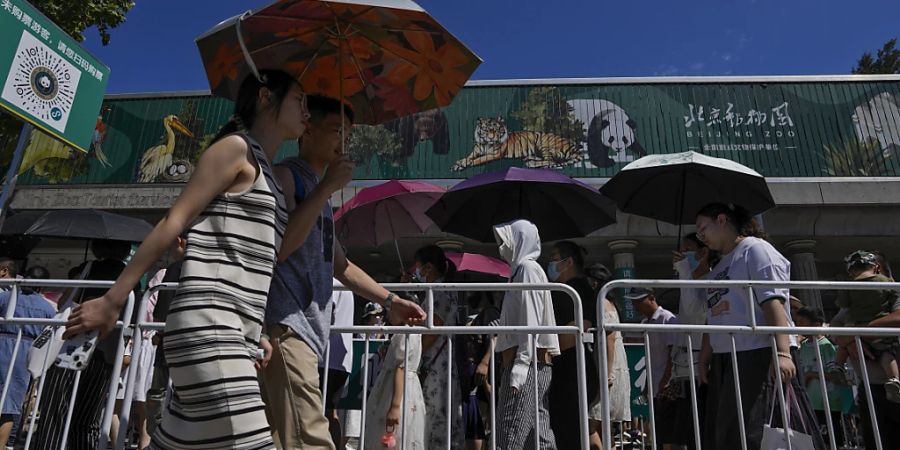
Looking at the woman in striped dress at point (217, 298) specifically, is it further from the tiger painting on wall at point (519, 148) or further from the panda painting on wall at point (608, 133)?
the panda painting on wall at point (608, 133)

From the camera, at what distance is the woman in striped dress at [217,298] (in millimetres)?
1550

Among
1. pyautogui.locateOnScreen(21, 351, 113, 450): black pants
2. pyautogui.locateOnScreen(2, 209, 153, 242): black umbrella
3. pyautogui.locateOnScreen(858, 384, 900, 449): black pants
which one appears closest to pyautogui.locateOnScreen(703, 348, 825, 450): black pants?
pyautogui.locateOnScreen(858, 384, 900, 449): black pants

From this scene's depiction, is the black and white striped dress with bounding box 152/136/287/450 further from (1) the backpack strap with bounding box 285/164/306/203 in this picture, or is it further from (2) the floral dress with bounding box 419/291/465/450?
(2) the floral dress with bounding box 419/291/465/450

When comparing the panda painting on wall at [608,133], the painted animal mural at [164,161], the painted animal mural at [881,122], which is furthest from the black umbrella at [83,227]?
the painted animal mural at [881,122]

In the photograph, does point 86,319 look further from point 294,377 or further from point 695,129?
point 695,129

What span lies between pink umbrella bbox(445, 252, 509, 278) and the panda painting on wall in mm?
7407

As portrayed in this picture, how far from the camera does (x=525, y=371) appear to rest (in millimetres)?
3641

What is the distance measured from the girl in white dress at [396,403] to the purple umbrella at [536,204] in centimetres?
272

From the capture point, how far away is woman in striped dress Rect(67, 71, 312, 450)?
155 centimetres

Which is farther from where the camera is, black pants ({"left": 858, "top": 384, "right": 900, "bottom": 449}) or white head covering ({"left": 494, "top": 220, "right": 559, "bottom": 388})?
black pants ({"left": 858, "top": 384, "right": 900, "bottom": 449})

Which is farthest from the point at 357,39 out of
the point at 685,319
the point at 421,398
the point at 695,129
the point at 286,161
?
the point at 695,129

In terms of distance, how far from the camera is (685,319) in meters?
4.71

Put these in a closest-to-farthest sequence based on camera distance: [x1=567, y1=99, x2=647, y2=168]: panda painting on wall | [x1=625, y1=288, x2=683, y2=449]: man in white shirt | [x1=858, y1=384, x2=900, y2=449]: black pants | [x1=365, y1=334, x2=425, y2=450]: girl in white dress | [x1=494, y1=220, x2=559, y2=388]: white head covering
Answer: [x1=494, y1=220, x2=559, y2=388]: white head covering, [x1=365, y1=334, x2=425, y2=450]: girl in white dress, [x1=858, y1=384, x2=900, y2=449]: black pants, [x1=625, y1=288, x2=683, y2=449]: man in white shirt, [x1=567, y1=99, x2=647, y2=168]: panda painting on wall

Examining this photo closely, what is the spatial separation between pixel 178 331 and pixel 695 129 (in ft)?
51.0
